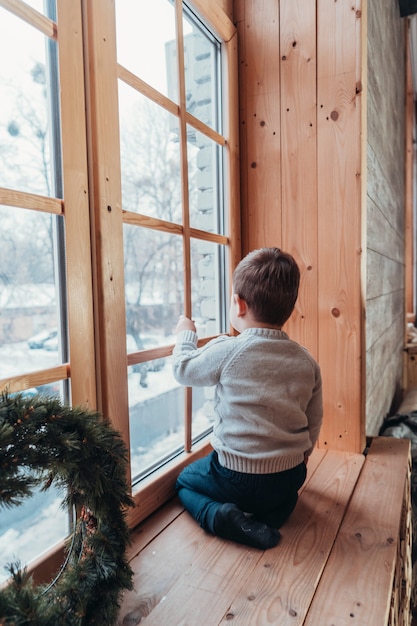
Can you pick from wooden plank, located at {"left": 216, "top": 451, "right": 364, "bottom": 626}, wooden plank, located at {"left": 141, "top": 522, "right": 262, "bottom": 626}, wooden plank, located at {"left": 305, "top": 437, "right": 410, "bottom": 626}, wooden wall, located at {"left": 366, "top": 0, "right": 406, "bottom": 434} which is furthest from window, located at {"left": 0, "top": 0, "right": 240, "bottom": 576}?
wooden wall, located at {"left": 366, "top": 0, "right": 406, "bottom": 434}

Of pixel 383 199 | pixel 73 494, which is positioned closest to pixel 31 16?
pixel 73 494

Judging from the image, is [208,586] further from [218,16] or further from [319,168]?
[218,16]

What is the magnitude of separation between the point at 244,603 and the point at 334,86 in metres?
1.52

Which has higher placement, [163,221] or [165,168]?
[165,168]

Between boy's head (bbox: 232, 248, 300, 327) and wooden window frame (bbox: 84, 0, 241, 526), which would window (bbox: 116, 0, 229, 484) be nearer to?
wooden window frame (bbox: 84, 0, 241, 526)

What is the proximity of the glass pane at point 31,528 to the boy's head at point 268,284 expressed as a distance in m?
0.62

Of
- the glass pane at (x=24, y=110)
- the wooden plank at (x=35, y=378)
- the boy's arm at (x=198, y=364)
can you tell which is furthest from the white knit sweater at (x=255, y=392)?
the glass pane at (x=24, y=110)

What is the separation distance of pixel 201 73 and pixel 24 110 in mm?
879

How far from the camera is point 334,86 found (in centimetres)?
155

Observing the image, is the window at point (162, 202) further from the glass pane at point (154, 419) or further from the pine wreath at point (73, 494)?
the pine wreath at point (73, 494)

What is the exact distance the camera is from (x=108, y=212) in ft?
3.39

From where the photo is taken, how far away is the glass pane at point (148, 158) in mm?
1202

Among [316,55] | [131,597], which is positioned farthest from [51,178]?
[316,55]

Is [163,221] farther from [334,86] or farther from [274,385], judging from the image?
[334,86]
